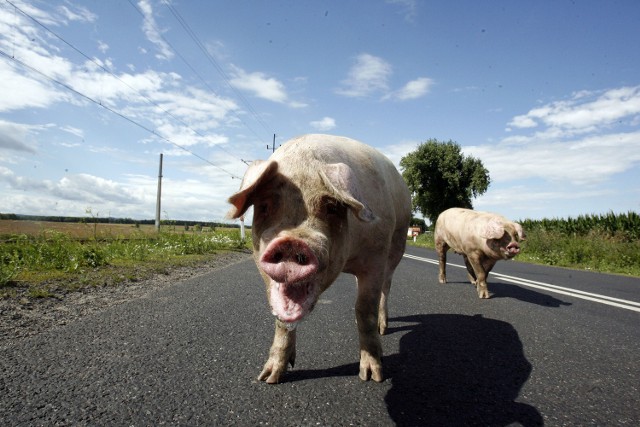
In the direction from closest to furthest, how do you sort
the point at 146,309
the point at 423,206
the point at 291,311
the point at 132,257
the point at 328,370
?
the point at 291,311 < the point at 328,370 < the point at 146,309 < the point at 132,257 < the point at 423,206

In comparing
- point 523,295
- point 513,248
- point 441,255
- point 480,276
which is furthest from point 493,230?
point 441,255

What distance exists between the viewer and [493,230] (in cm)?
669

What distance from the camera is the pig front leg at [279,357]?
263 centimetres

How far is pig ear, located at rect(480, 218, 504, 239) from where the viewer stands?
21.8 feet

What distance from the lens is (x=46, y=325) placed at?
3629 millimetres

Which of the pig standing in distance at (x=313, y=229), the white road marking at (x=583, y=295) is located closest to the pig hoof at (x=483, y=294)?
the white road marking at (x=583, y=295)

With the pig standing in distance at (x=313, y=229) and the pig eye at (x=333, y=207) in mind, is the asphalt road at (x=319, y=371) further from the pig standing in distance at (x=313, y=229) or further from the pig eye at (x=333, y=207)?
the pig eye at (x=333, y=207)

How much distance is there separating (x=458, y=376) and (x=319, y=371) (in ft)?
3.20

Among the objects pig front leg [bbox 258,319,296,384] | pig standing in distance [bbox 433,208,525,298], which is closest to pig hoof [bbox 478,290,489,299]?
pig standing in distance [bbox 433,208,525,298]

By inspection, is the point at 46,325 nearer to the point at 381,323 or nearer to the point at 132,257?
the point at 381,323

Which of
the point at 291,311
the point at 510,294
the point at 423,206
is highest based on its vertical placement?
the point at 423,206

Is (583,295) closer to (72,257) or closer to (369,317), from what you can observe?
(369,317)

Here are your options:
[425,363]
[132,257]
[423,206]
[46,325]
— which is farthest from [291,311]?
[423,206]

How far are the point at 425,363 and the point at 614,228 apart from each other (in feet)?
86.5
